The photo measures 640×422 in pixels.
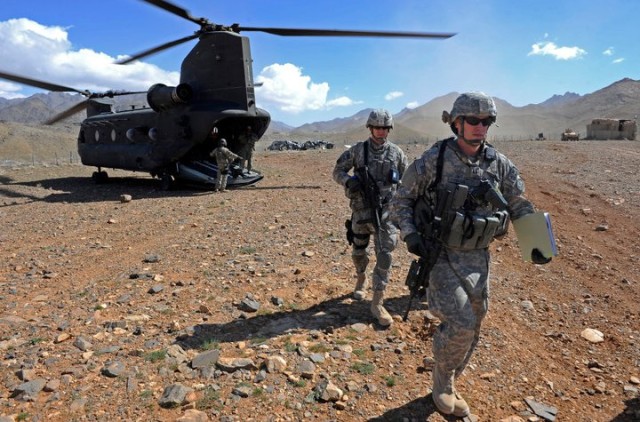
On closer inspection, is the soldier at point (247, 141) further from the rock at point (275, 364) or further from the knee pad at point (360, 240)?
the rock at point (275, 364)

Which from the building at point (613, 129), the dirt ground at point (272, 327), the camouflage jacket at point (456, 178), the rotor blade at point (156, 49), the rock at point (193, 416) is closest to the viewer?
the rock at point (193, 416)

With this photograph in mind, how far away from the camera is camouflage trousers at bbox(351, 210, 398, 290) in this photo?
4.75m

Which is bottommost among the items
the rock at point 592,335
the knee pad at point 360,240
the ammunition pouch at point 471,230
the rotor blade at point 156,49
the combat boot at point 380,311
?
the rock at point 592,335

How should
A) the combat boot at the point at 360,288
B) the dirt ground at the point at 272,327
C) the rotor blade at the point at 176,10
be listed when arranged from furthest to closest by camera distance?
the rotor blade at the point at 176,10 < the combat boot at the point at 360,288 < the dirt ground at the point at 272,327

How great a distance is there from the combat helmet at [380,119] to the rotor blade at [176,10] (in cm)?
711

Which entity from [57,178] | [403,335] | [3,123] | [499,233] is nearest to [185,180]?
[57,178]

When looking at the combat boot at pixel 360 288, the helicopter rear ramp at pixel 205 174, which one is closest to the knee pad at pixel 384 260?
the combat boot at pixel 360 288

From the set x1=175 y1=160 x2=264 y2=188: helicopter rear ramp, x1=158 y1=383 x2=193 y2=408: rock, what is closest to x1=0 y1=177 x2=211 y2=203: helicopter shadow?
x1=175 y1=160 x2=264 y2=188: helicopter rear ramp

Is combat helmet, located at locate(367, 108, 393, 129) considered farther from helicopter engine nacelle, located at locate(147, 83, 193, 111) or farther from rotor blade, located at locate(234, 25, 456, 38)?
helicopter engine nacelle, located at locate(147, 83, 193, 111)

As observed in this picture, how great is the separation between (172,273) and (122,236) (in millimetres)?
2752

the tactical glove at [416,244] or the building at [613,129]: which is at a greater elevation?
the building at [613,129]

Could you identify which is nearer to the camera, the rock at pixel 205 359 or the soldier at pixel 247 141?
the rock at pixel 205 359

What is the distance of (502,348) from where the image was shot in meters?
4.27

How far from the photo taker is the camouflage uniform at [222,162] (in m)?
12.5
